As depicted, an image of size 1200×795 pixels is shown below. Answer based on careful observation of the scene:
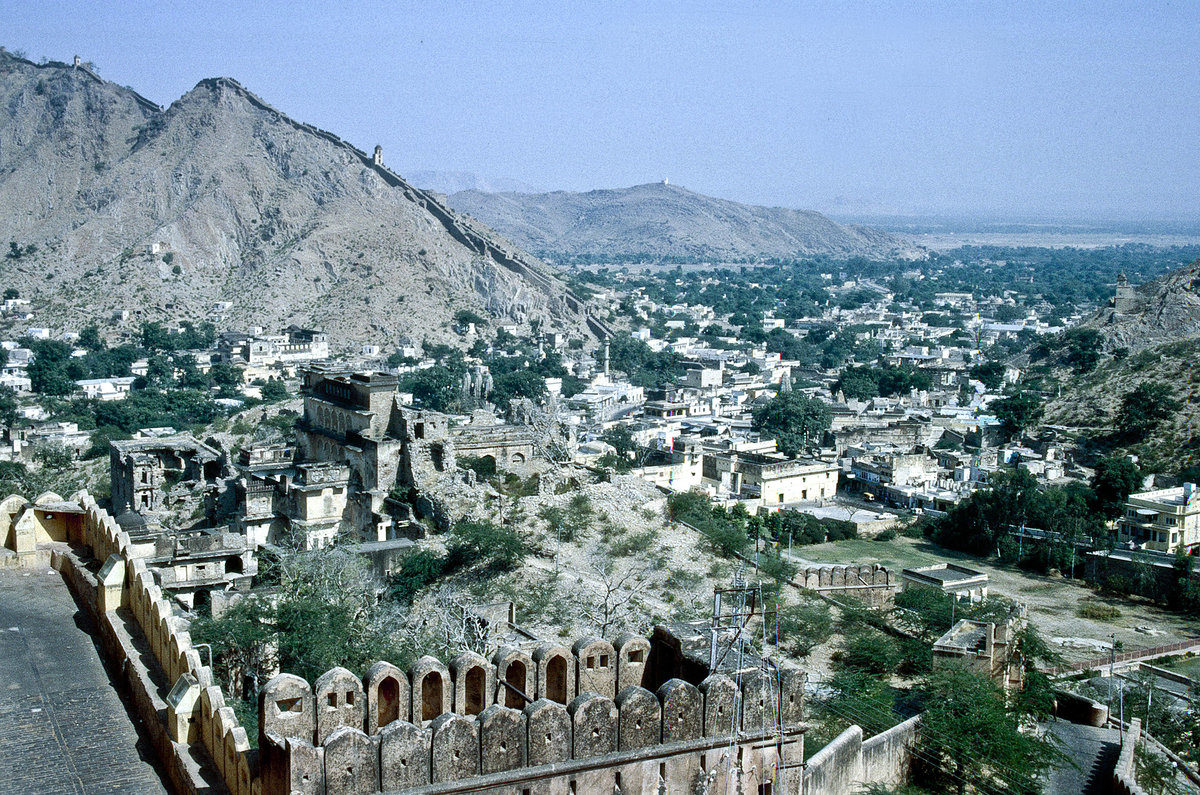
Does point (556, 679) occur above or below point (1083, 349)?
above

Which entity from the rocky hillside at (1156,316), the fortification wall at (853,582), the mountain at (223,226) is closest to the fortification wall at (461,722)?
the fortification wall at (853,582)

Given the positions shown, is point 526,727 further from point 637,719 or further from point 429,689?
point 429,689

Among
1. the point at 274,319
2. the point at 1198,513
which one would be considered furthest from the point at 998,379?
the point at 274,319

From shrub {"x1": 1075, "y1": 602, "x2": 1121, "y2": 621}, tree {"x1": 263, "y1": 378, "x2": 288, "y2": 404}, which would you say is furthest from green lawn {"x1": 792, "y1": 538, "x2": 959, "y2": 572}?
tree {"x1": 263, "y1": 378, "x2": 288, "y2": 404}

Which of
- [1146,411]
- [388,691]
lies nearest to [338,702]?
[388,691]

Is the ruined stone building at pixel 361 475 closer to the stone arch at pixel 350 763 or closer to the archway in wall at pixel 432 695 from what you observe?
the archway in wall at pixel 432 695
